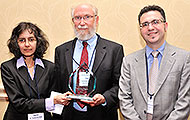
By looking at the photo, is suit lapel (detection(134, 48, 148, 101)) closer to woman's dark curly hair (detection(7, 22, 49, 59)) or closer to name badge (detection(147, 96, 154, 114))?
name badge (detection(147, 96, 154, 114))

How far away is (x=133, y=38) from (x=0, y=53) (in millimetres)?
2038

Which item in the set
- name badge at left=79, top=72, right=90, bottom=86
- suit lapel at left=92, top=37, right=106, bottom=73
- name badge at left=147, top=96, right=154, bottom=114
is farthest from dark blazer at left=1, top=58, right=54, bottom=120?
name badge at left=147, top=96, right=154, bottom=114

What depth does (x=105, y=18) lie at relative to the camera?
3111 mm

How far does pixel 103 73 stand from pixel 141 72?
1.35 feet

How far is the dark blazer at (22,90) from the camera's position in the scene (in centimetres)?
231

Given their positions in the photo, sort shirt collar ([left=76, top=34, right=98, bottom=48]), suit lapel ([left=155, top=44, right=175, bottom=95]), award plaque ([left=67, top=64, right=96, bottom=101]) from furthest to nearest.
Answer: shirt collar ([left=76, top=34, right=98, bottom=48]), award plaque ([left=67, top=64, right=96, bottom=101]), suit lapel ([left=155, top=44, right=175, bottom=95])

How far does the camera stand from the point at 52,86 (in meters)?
2.49

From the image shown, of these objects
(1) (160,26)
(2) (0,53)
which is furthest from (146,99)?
(2) (0,53)

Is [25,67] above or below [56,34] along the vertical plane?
below

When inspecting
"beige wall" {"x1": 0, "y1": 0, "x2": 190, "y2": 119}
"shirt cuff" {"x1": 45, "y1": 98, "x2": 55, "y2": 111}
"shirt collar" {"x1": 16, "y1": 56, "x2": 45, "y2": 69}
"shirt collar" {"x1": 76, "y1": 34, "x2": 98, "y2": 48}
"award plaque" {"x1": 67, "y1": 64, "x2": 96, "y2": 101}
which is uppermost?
"beige wall" {"x1": 0, "y1": 0, "x2": 190, "y2": 119}

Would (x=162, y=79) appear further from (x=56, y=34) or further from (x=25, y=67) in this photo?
(x=56, y=34)

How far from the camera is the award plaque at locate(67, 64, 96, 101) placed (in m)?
2.22

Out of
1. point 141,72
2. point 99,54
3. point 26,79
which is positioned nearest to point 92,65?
point 99,54

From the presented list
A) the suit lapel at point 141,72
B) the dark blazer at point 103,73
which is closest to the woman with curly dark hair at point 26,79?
the dark blazer at point 103,73
